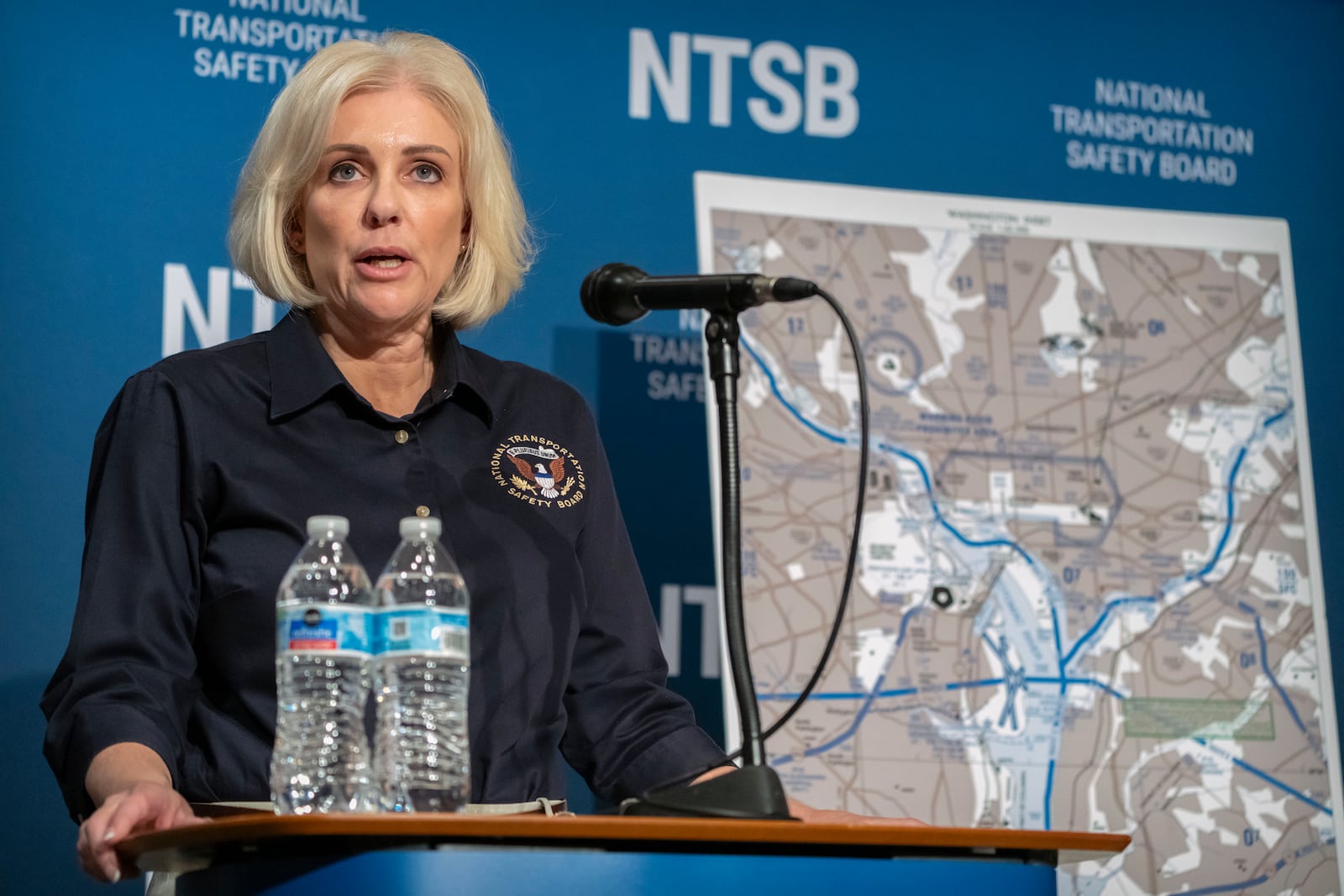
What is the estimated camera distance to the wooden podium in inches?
48.6

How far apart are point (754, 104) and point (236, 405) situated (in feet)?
5.96

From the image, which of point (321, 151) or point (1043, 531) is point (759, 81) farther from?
point (321, 151)

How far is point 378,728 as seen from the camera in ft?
5.43

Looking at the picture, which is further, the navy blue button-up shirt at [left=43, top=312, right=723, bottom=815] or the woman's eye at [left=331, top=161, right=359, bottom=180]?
the woman's eye at [left=331, top=161, right=359, bottom=180]

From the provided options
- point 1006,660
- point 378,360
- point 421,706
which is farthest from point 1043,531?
point 421,706

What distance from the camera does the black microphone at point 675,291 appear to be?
1558 millimetres

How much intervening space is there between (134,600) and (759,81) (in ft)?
7.02

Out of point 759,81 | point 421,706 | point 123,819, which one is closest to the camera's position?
point 123,819

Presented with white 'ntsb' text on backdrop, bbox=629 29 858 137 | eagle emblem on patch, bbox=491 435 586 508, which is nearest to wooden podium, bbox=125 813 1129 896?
eagle emblem on patch, bbox=491 435 586 508

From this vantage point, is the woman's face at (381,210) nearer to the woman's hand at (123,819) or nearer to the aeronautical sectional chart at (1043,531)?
the woman's hand at (123,819)

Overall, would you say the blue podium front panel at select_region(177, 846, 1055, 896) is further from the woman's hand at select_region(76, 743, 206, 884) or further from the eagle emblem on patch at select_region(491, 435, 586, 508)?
the eagle emblem on patch at select_region(491, 435, 586, 508)

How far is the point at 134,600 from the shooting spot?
1.81 metres

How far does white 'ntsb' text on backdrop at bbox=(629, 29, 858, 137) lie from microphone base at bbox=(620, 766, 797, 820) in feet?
7.46

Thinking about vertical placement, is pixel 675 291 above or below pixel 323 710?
above
